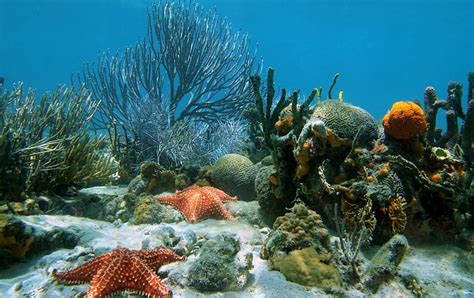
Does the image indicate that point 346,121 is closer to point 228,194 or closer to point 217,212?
point 217,212

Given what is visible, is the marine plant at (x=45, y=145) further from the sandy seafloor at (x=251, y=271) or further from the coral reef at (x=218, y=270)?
the coral reef at (x=218, y=270)

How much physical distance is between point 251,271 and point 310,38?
100 meters

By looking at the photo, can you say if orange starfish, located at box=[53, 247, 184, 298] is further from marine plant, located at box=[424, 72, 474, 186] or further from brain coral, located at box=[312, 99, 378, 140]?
marine plant, located at box=[424, 72, 474, 186]

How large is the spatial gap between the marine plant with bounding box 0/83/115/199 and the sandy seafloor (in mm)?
1165

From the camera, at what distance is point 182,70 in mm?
10336

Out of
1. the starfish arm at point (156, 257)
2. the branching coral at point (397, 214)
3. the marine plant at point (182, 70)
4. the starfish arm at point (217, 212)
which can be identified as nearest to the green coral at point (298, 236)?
the branching coral at point (397, 214)

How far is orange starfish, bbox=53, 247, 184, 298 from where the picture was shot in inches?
91.6

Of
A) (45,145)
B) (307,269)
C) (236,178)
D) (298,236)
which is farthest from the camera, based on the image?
(236,178)

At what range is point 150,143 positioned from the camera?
7.81 meters

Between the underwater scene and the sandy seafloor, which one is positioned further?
the underwater scene

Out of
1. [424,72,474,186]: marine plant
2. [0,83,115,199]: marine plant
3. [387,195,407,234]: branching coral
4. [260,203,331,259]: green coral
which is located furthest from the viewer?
[424,72,474,186]: marine plant

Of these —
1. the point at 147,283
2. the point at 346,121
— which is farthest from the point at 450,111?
the point at 147,283

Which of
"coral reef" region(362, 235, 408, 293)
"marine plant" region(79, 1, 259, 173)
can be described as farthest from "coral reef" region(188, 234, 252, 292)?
"marine plant" region(79, 1, 259, 173)

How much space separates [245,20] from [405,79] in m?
87.4
